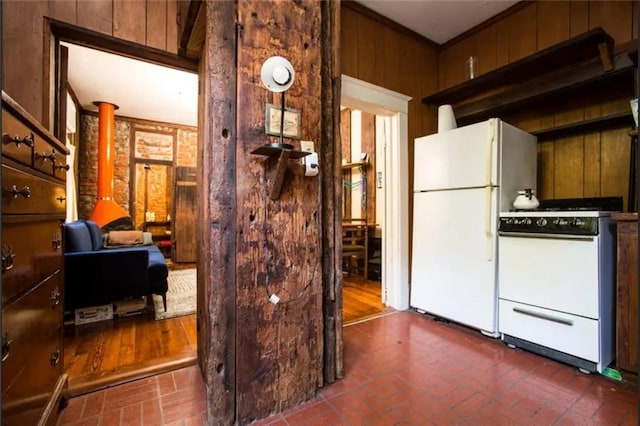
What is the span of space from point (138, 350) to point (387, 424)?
1.81 m

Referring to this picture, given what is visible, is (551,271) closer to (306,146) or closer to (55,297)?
(306,146)

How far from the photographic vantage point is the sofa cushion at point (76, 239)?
2572 mm

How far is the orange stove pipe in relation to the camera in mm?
4801

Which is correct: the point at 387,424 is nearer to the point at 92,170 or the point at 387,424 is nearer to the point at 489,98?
the point at 489,98

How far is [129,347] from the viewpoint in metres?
2.17

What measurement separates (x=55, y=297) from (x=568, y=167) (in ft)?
12.1

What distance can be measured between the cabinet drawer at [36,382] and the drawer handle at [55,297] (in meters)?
0.12

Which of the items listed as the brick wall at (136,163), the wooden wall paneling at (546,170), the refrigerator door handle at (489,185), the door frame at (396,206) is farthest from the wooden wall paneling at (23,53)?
the brick wall at (136,163)

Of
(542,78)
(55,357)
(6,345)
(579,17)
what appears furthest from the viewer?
(542,78)

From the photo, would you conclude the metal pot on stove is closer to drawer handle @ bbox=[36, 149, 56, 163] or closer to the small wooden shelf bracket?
the small wooden shelf bracket

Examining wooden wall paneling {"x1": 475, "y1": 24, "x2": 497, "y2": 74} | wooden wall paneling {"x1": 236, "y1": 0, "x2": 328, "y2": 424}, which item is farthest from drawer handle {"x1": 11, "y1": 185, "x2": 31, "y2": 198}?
wooden wall paneling {"x1": 475, "y1": 24, "x2": 497, "y2": 74}

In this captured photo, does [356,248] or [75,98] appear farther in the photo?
[75,98]

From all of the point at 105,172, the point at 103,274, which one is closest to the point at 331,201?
the point at 103,274

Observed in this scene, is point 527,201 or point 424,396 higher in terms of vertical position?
point 527,201
